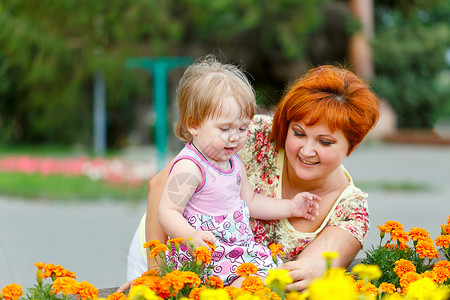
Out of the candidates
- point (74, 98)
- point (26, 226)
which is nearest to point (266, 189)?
point (26, 226)

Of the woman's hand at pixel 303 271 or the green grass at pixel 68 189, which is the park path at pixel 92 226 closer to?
the green grass at pixel 68 189

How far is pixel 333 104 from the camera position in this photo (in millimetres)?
2016

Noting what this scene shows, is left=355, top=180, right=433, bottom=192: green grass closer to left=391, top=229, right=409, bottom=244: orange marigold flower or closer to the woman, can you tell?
the woman

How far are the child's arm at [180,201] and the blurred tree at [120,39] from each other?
379 inches

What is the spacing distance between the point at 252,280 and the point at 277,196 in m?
0.79

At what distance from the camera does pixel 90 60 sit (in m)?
12.5

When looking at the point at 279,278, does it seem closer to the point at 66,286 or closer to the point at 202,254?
the point at 202,254

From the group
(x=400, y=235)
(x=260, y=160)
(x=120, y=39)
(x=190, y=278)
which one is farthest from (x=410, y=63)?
(x=190, y=278)

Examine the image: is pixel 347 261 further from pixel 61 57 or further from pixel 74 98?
pixel 74 98

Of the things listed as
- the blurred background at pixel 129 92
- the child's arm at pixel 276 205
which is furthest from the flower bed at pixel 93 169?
the child's arm at pixel 276 205

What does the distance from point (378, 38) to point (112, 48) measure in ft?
31.8

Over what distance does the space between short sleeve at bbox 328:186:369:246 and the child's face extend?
510 mm

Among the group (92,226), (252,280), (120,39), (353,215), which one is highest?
(120,39)

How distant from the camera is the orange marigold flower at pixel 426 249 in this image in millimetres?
1864
